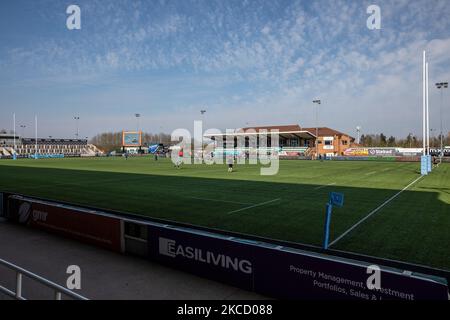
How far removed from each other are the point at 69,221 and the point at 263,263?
6.71 meters

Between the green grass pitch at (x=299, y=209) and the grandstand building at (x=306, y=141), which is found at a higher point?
the grandstand building at (x=306, y=141)

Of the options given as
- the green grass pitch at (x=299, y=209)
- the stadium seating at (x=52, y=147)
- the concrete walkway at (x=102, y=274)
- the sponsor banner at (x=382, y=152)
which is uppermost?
the stadium seating at (x=52, y=147)

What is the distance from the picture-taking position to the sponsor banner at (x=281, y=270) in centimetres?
488

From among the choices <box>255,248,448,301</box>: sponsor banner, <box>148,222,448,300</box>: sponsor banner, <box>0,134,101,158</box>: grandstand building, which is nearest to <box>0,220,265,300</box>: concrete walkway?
<box>148,222,448,300</box>: sponsor banner

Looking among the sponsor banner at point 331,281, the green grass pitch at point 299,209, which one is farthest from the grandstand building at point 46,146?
the sponsor banner at point 331,281

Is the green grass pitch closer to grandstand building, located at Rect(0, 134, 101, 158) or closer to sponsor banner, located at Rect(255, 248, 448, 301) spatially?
sponsor banner, located at Rect(255, 248, 448, 301)

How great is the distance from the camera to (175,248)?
7.50 m

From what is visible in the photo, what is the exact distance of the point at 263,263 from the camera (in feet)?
20.5

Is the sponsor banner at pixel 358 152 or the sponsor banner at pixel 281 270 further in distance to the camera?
the sponsor banner at pixel 358 152

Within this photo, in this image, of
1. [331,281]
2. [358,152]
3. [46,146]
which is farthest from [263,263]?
[46,146]

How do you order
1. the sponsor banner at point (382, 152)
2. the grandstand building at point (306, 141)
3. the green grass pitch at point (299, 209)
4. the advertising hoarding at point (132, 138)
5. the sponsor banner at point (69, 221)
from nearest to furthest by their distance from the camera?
the sponsor banner at point (69, 221), the green grass pitch at point (299, 209), the sponsor banner at point (382, 152), the grandstand building at point (306, 141), the advertising hoarding at point (132, 138)

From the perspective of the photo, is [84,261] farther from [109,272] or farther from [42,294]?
[42,294]

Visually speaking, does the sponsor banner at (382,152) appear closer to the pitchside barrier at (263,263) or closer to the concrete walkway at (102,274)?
the pitchside barrier at (263,263)

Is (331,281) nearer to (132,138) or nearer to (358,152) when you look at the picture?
(358,152)
